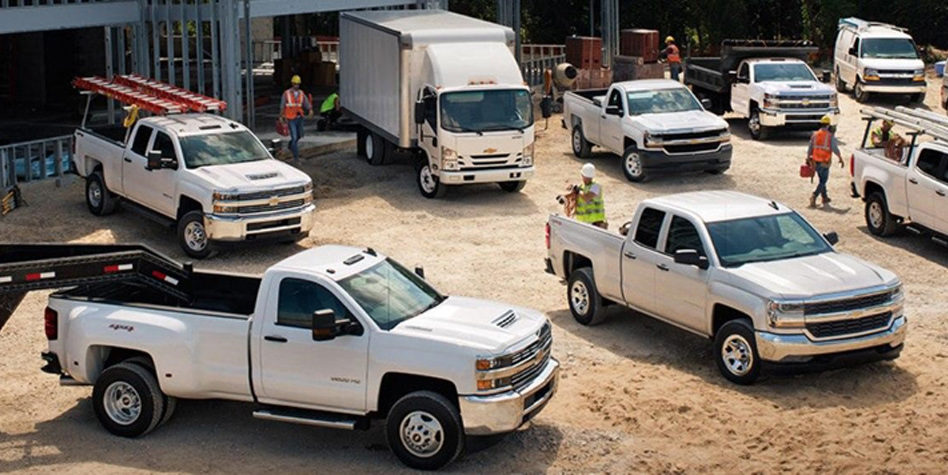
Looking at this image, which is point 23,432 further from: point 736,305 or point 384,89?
point 384,89

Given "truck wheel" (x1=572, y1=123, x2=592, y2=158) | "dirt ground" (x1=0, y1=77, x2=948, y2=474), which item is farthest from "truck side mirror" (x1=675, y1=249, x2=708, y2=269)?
"truck wheel" (x1=572, y1=123, x2=592, y2=158)

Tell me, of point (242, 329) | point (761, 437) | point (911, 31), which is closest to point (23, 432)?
point (242, 329)

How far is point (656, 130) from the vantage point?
26.8 m

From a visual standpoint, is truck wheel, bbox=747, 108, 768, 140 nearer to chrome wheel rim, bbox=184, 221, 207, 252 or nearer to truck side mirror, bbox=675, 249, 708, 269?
chrome wheel rim, bbox=184, 221, 207, 252

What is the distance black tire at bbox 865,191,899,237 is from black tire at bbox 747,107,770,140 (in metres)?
8.88

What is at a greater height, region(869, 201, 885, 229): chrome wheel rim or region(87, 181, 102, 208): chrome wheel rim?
region(87, 181, 102, 208): chrome wheel rim

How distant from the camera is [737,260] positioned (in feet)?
50.0

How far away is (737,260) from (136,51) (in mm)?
18546

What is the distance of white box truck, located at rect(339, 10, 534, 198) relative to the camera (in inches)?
994

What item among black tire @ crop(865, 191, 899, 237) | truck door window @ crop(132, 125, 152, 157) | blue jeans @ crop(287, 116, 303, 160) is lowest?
black tire @ crop(865, 191, 899, 237)

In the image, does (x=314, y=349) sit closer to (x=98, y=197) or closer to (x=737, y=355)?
(x=737, y=355)

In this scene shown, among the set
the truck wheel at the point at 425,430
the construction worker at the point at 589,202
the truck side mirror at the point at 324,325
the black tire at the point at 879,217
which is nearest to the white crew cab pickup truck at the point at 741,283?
the construction worker at the point at 589,202

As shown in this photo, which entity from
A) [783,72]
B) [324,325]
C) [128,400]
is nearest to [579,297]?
[324,325]

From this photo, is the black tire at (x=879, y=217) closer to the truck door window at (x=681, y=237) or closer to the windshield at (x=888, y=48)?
the truck door window at (x=681, y=237)
